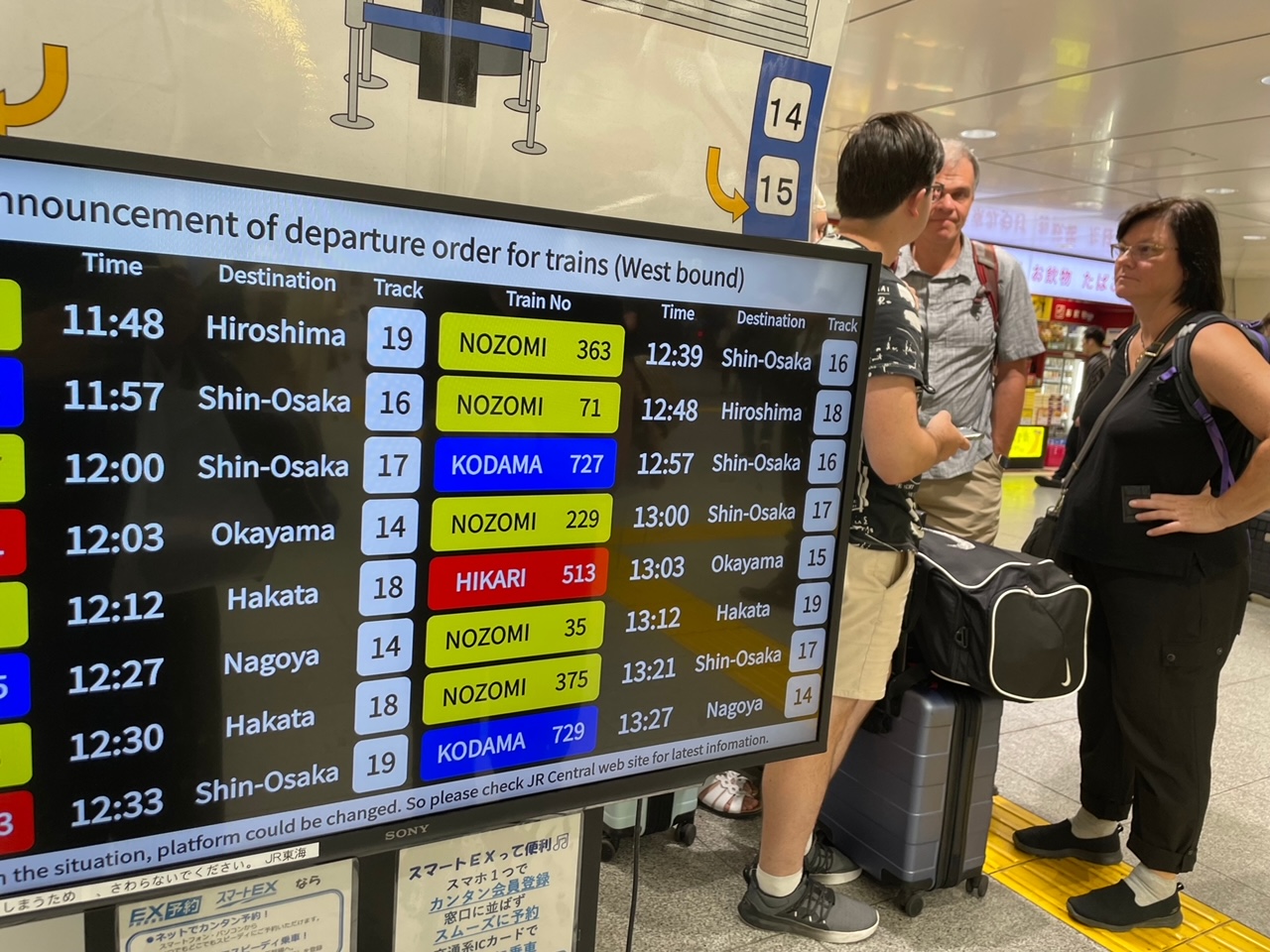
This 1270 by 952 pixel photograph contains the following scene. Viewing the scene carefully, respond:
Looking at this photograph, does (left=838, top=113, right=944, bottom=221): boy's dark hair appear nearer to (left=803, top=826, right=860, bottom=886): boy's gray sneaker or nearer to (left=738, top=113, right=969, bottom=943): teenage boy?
(left=738, top=113, right=969, bottom=943): teenage boy

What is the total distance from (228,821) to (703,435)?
69 centimetres

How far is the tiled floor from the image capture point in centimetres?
209

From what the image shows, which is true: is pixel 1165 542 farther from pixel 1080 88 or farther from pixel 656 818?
pixel 1080 88

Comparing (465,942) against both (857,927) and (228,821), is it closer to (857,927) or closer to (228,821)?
(228,821)

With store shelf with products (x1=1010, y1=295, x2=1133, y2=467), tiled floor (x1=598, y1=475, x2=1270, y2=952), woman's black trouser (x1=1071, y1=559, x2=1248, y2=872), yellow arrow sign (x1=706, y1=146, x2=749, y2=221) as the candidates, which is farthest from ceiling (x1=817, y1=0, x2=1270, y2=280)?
store shelf with products (x1=1010, y1=295, x2=1133, y2=467)


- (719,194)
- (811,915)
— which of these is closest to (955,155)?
(719,194)

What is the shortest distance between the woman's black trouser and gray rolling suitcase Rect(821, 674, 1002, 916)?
32 cm

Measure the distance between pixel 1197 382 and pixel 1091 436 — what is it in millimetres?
291

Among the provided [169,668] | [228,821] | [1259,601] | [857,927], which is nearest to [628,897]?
→ [857,927]

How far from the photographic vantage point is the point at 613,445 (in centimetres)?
112

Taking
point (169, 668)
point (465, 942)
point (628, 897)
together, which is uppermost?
point (169, 668)

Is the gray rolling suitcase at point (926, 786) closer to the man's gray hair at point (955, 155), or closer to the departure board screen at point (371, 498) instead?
the departure board screen at point (371, 498)

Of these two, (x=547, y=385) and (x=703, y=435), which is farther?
(x=703, y=435)

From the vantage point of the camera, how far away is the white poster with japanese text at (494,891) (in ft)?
4.14
